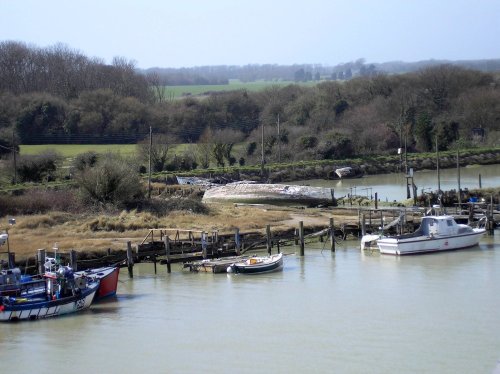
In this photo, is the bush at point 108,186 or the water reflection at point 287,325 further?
the bush at point 108,186

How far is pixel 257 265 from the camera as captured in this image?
34000 mm

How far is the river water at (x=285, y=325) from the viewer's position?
2408 centimetres

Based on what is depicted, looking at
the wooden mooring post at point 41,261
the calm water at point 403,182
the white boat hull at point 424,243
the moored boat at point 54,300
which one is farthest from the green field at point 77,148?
the moored boat at point 54,300

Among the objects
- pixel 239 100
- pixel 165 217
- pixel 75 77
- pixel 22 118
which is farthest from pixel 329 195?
pixel 75 77

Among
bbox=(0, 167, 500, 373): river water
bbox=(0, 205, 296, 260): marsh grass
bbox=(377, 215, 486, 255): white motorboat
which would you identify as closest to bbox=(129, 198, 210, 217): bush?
bbox=(0, 205, 296, 260): marsh grass

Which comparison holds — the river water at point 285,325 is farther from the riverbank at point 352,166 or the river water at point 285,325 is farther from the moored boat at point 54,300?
the riverbank at point 352,166

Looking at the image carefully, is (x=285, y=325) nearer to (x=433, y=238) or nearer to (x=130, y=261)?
(x=130, y=261)

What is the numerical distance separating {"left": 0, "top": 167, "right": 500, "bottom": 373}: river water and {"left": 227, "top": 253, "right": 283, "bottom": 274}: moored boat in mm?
280

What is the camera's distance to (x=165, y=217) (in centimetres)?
4341

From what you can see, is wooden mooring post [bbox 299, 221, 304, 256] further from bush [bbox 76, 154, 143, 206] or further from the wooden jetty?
bush [bbox 76, 154, 143, 206]

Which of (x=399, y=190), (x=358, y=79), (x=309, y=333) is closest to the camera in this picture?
(x=309, y=333)

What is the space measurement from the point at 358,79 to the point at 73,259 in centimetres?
7259

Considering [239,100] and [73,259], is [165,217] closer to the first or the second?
[73,259]

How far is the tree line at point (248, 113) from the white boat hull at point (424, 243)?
3095 cm
